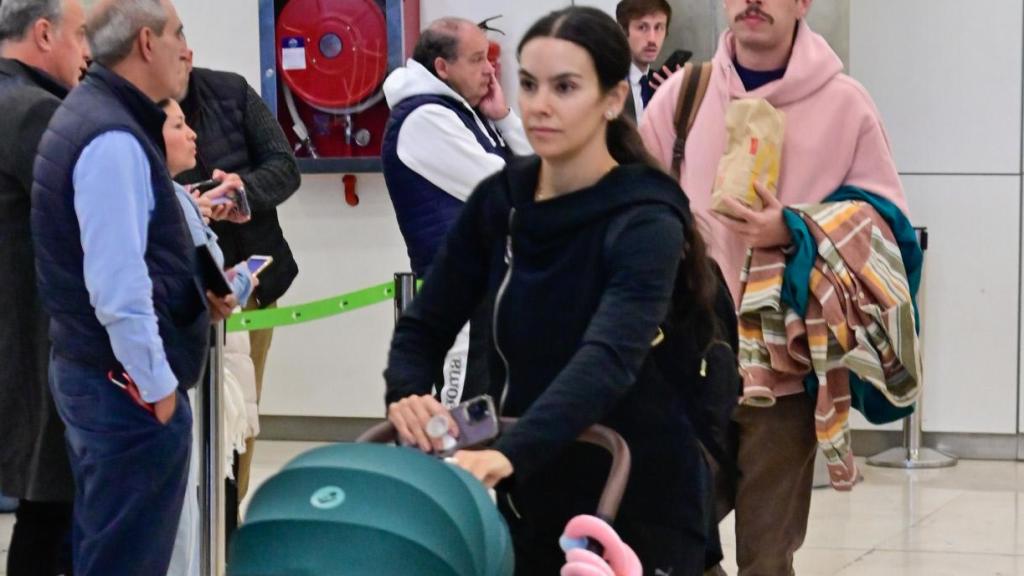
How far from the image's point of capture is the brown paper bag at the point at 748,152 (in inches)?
163

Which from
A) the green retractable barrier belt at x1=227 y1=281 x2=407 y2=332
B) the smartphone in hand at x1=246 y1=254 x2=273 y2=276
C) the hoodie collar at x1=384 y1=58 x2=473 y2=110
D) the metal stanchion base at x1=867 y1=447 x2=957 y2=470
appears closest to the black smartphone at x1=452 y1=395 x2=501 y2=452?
the smartphone in hand at x1=246 y1=254 x2=273 y2=276

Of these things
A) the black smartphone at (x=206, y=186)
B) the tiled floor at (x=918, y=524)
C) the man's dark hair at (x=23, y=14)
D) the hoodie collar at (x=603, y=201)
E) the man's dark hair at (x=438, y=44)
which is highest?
the man's dark hair at (x=23, y=14)

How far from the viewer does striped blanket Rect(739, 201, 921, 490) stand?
4090mm

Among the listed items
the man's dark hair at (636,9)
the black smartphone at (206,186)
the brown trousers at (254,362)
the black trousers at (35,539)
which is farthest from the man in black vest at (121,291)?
the man's dark hair at (636,9)

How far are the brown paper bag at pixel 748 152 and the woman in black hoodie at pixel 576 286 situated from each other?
1090mm

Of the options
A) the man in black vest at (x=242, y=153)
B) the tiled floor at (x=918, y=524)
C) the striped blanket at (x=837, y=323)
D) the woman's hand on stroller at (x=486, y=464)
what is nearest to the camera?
the woman's hand on stroller at (x=486, y=464)

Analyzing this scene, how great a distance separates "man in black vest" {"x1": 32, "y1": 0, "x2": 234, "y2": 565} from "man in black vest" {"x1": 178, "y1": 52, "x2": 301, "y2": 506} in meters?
1.55

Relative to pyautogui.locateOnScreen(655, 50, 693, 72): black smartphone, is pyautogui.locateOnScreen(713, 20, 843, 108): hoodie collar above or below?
above

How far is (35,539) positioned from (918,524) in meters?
3.56

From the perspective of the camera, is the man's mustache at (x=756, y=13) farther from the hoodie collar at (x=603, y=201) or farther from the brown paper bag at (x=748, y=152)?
the hoodie collar at (x=603, y=201)

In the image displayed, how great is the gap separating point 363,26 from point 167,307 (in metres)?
4.03

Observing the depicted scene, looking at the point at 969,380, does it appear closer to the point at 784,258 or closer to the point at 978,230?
the point at 978,230

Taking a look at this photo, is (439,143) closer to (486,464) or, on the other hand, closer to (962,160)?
(486,464)

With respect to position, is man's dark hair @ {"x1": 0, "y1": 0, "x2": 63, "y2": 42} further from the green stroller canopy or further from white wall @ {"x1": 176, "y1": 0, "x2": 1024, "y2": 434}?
white wall @ {"x1": 176, "y1": 0, "x2": 1024, "y2": 434}
